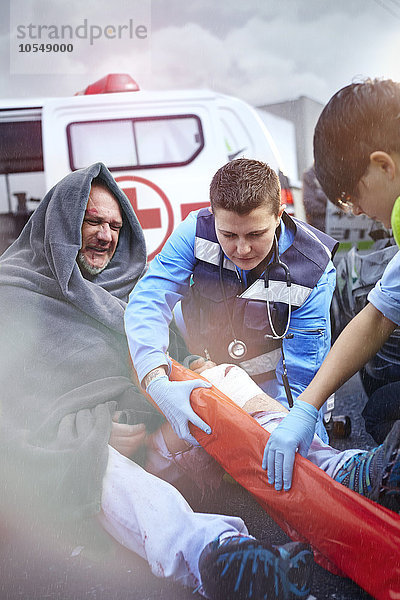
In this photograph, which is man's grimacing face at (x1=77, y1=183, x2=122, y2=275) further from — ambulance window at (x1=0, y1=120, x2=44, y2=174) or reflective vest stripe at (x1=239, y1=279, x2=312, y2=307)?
reflective vest stripe at (x1=239, y1=279, x2=312, y2=307)

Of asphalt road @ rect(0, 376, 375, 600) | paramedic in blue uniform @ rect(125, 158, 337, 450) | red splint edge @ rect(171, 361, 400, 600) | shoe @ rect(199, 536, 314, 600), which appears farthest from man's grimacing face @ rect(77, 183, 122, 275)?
shoe @ rect(199, 536, 314, 600)

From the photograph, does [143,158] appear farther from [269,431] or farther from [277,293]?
[269,431]

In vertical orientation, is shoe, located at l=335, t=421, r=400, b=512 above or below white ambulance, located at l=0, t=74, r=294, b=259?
below

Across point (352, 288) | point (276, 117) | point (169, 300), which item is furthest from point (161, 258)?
point (352, 288)

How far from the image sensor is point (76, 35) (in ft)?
3.02

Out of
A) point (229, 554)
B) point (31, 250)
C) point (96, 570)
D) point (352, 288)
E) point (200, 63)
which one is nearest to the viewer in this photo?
point (229, 554)

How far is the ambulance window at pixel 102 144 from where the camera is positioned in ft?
3.65

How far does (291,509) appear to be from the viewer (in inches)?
29.7

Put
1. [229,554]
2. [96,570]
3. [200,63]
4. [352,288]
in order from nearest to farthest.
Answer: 1. [229,554]
2. [96,570]
3. [200,63]
4. [352,288]

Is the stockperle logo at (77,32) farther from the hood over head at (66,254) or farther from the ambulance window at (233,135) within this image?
the ambulance window at (233,135)

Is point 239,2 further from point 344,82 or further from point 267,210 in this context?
point 267,210

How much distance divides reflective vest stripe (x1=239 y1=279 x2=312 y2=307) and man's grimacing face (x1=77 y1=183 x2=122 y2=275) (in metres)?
0.28

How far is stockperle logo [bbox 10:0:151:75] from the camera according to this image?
0.92m

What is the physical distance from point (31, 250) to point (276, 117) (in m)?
0.48
